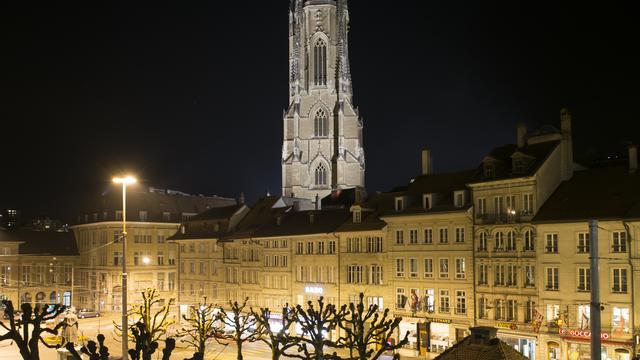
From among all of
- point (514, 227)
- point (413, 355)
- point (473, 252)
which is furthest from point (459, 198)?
point (413, 355)

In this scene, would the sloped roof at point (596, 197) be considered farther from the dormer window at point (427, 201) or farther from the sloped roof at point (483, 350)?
the sloped roof at point (483, 350)

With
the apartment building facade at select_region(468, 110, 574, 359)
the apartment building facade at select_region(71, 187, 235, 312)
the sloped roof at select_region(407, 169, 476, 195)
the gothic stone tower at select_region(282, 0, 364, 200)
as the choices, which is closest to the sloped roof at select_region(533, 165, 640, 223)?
the apartment building facade at select_region(468, 110, 574, 359)

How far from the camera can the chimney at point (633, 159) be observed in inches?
1937

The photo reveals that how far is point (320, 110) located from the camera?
126m

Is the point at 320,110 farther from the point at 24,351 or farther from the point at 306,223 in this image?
the point at 24,351

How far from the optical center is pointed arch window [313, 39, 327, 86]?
12800 cm

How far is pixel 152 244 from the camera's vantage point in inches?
3883

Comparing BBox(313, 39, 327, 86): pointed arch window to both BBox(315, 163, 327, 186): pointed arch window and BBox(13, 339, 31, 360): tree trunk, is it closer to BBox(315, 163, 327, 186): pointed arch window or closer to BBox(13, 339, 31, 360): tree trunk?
BBox(315, 163, 327, 186): pointed arch window

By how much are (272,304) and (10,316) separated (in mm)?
56192

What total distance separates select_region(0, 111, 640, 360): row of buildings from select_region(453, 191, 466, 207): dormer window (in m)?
0.11

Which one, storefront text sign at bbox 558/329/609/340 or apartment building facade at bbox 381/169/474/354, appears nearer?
storefront text sign at bbox 558/329/609/340

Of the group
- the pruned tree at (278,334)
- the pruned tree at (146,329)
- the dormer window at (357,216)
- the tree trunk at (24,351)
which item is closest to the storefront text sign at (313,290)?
the pruned tree at (278,334)

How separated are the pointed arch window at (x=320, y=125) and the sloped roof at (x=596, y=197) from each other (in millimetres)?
73757

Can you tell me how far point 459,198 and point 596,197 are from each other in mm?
10822
